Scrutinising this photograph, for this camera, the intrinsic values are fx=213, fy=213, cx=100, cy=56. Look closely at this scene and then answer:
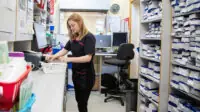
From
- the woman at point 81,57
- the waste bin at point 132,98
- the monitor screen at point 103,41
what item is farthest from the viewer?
the monitor screen at point 103,41

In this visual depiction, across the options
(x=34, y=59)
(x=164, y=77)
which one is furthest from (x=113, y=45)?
(x=34, y=59)

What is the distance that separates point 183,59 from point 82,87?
108cm

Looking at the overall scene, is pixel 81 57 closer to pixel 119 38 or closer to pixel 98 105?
pixel 98 105

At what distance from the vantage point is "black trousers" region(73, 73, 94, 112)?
229 cm

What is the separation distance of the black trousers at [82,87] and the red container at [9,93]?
1.60 meters

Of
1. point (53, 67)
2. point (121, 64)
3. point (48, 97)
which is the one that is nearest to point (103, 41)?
point (121, 64)

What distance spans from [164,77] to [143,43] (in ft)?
2.86

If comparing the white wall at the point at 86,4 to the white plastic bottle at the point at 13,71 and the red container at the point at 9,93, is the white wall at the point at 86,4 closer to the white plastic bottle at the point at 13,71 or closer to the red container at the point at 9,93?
the white plastic bottle at the point at 13,71

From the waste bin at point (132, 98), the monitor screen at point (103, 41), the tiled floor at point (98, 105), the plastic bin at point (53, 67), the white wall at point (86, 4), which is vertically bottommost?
the tiled floor at point (98, 105)

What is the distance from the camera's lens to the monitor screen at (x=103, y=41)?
4.82 metres

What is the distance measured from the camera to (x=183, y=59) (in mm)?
2127

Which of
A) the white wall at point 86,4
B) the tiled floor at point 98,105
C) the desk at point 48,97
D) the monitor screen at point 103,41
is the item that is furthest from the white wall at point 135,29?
the desk at point 48,97

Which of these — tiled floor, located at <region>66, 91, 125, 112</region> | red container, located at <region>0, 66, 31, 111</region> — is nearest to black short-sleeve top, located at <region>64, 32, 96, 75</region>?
tiled floor, located at <region>66, 91, 125, 112</region>

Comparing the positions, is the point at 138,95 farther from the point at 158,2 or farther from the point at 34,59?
the point at 34,59
